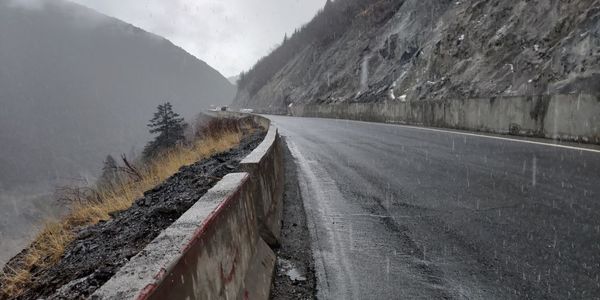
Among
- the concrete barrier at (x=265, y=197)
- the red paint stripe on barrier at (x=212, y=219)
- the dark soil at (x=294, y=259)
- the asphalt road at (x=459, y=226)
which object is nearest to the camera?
the red paint stripe on barrier at (x=212, y=219)

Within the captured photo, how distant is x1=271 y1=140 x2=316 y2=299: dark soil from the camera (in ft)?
13.1

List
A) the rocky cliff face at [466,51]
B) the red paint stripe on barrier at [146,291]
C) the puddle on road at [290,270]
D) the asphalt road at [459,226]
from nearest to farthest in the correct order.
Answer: the red paint stripe on barrier at [146,291], the asphalt road at [459,226], the puddle on road at [290,270], the rocky cliff face at [466,51]

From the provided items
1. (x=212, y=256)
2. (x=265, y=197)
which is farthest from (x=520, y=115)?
(x=212, y=256)

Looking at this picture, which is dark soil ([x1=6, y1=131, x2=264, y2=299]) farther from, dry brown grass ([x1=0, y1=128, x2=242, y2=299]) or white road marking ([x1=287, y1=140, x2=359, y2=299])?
white road marking ([x1=287, y1=140, x2=359, y2=299])

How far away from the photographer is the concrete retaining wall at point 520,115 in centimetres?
1130

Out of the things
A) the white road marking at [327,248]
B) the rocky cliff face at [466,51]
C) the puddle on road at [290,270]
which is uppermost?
the rocky cliff face at [466,51]

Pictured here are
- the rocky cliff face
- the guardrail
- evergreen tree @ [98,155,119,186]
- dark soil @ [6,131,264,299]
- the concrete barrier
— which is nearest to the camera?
the guardrail

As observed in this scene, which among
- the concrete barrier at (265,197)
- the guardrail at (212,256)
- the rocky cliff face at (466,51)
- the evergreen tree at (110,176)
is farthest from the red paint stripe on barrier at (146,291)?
the rocky cliff face at (466,51)

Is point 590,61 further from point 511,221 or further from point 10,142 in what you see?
point 10,142

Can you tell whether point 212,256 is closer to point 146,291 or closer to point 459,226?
point 146,291

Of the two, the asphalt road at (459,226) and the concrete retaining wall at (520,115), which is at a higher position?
the concrete retaining wall at (520,115)

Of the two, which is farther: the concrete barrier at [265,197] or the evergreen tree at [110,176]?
the evergreen tree at [110,176]

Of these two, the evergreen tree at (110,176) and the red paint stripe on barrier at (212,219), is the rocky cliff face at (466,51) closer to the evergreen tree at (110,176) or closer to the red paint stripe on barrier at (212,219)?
the evergreen tree at (110,176)

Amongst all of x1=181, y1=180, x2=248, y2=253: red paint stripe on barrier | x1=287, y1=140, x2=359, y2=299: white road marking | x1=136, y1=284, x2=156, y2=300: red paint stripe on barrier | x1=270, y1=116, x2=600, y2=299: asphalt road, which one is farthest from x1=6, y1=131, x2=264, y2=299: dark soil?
x1=270, y1=116, x2=600, y2=299: asphalt road
